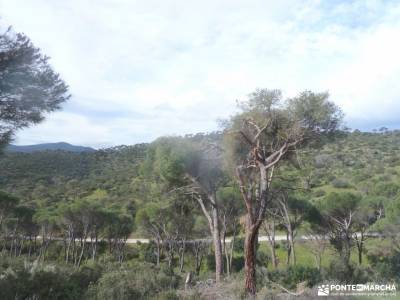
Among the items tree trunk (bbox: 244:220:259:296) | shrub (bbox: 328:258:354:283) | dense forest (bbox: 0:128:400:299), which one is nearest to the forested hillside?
dense forest (bbox: 0:128:400:299)

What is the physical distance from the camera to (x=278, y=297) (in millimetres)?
9008

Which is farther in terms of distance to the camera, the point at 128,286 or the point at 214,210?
the point at 214,210

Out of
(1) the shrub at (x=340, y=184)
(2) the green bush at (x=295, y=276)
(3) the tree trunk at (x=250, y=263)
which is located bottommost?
(2) the green bush at (x=295, y=276)

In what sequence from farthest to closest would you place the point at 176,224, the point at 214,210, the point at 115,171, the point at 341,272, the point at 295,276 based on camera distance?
the point at 115,171 < the point at 176,224 < the point at 214,210 < the point at 341,272 < the point at 295,276

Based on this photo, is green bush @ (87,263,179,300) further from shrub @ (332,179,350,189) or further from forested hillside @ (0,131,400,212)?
shrub @ (332,179,350,189)

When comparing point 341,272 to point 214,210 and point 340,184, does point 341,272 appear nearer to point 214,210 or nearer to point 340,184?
point 214,210

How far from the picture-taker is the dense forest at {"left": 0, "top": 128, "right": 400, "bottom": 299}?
1208 centimetres

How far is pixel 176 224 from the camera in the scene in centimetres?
3158

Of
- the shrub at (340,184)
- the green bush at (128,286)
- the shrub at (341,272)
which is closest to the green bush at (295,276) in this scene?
the shrub at (341,272)

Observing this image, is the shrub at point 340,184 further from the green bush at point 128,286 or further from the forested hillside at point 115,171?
the green bush at point 128,286

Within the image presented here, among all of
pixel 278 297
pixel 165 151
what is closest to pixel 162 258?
pixel 165 151

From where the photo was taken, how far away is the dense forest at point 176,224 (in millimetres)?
12078

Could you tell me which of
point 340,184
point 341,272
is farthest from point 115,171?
point 341,272

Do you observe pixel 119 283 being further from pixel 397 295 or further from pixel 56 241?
pixel 56 241
